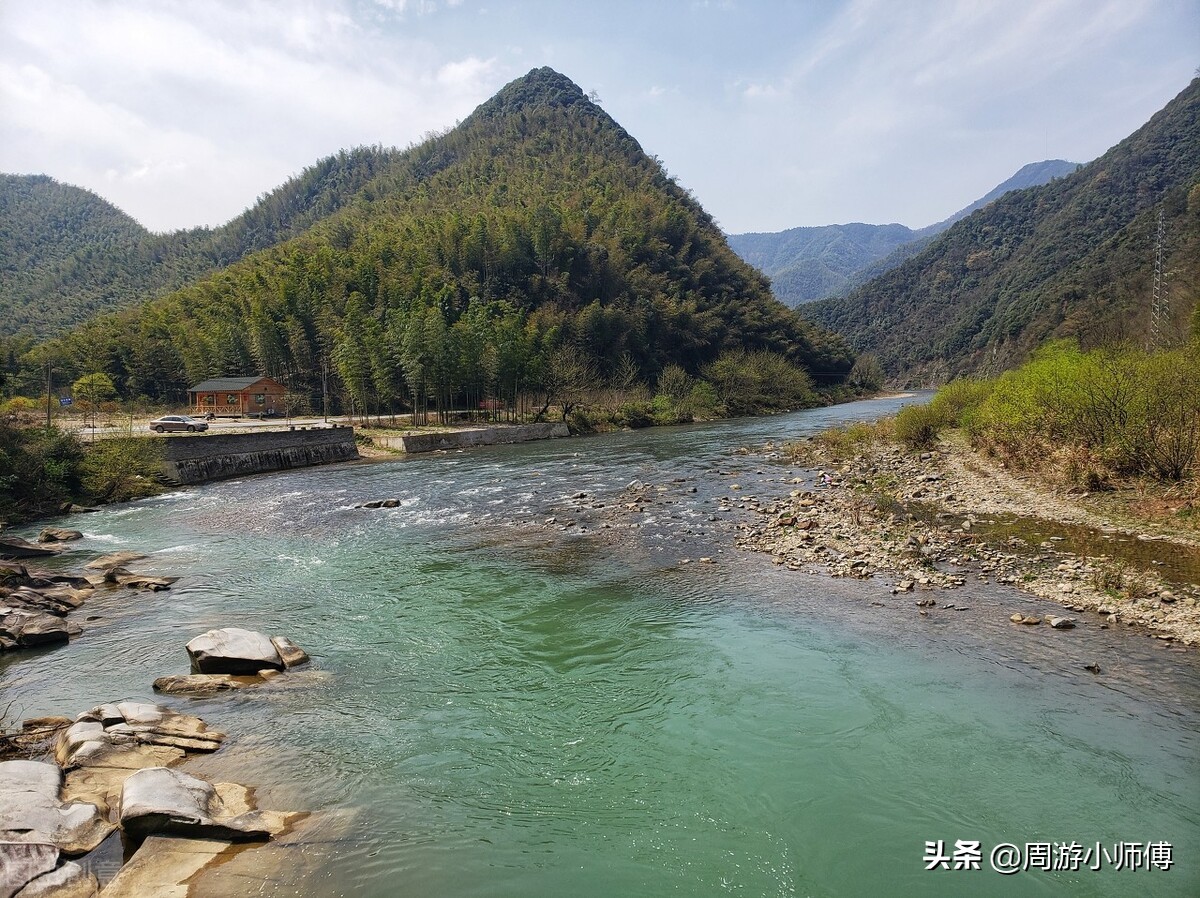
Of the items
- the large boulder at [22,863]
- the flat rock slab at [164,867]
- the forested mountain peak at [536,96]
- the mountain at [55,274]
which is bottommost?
the flat rock slab at [164,867]

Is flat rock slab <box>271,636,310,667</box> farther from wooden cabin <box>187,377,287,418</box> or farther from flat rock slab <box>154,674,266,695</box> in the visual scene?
wooden cabin <box>187,377,287,418</box>

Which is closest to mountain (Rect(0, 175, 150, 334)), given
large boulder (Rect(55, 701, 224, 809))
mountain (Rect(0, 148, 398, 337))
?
mountain (Rect(0, 148, 398, 337))

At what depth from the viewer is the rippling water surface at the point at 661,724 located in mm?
6258

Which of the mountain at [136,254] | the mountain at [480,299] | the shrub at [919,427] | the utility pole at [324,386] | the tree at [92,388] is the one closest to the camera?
the shrub at [919,427]

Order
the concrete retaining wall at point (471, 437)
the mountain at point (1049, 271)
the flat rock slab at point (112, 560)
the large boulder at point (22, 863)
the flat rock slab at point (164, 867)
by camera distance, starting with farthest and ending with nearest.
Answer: the mountain at point (1049, 271) < the concrete retaining wall at point (471, 437) < the flat rock slab at point (112, 560) < the flat rock slab at point (164, 867) < the large boulder at point (22, 863)

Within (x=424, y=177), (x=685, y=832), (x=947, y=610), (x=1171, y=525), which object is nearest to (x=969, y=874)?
(x=685, y=832)

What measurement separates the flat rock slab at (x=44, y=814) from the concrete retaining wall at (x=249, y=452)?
29.0 meters

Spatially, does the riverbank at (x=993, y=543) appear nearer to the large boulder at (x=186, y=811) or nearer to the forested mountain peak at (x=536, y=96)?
the large boulder at (x=186, y=811)

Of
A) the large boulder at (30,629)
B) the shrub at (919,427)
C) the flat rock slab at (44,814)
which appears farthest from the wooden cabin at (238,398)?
the flat rock slab at (44,814)

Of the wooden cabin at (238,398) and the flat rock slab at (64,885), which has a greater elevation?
the wooden cabin at (238,398)

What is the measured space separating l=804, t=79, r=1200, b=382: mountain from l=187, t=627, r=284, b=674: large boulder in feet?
118

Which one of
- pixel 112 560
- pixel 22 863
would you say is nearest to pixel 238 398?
pixel 112 560

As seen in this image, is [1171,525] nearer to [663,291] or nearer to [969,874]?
[969,874]

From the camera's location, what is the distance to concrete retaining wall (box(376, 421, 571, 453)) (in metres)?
44.7
